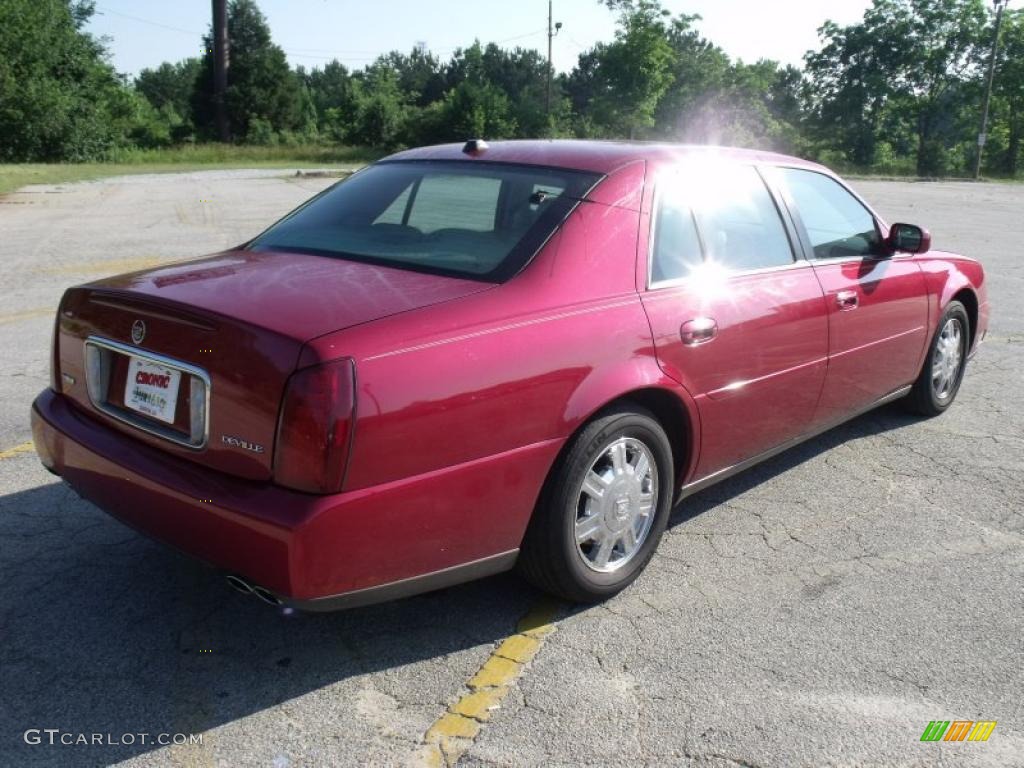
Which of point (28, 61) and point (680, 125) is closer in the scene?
point (28, 61)

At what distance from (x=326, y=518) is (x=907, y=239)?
139 inches

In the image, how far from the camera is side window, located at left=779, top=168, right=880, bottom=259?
4.19m

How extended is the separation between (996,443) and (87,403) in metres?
4.57

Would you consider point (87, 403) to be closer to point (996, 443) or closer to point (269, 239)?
point (269, 239)

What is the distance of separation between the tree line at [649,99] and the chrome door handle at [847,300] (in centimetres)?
4395

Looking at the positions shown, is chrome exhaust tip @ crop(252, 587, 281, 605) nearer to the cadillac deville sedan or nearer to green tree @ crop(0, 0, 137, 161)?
the cadillac deville sedan

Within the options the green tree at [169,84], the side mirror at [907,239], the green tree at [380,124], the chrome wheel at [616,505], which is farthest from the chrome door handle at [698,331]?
the green tree at [169,84]

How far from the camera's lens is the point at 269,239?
3.62 metres

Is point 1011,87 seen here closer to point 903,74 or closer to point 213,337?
point 903,74

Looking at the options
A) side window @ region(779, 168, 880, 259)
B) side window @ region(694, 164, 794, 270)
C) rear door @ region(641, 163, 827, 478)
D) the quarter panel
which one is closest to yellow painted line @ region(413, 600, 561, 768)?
the quarter panel

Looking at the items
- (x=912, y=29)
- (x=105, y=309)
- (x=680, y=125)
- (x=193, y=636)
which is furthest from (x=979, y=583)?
(x=912, y=29)

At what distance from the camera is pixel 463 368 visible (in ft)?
8.40

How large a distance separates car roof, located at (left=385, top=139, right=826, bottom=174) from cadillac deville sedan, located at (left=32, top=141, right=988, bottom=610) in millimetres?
19

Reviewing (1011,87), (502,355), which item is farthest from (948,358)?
(1011,87)
